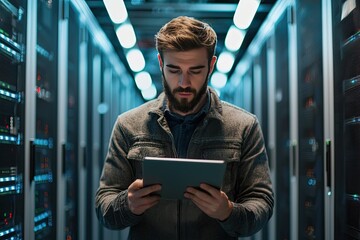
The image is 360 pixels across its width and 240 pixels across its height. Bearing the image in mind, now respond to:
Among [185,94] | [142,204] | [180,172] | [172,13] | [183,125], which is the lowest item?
[142,204]

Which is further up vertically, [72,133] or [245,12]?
[245,12]

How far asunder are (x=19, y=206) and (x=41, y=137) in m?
0.64

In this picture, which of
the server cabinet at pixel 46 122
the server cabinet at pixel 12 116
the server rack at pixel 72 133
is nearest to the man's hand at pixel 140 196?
the server cabinet at pixel 12 116

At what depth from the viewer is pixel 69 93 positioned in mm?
4301

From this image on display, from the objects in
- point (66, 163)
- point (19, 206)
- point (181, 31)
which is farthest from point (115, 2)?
point (181, 31)

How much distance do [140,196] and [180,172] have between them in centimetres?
18

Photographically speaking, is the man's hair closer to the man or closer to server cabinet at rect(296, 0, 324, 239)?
the man

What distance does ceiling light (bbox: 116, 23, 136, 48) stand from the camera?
508 centimetres

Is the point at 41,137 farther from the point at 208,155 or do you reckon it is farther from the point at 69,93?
the point at 208,155

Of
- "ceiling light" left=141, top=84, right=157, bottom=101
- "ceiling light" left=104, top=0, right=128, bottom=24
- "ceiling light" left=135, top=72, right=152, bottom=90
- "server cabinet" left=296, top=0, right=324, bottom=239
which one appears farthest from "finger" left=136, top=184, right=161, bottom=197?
"ceiling light" left=141, top=84, right=157, bottom=101

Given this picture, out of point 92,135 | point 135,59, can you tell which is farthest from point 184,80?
point 135,59

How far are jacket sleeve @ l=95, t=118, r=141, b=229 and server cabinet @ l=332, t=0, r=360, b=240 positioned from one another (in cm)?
121

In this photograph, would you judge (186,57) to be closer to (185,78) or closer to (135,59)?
(185,78)

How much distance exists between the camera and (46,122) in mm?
3496
